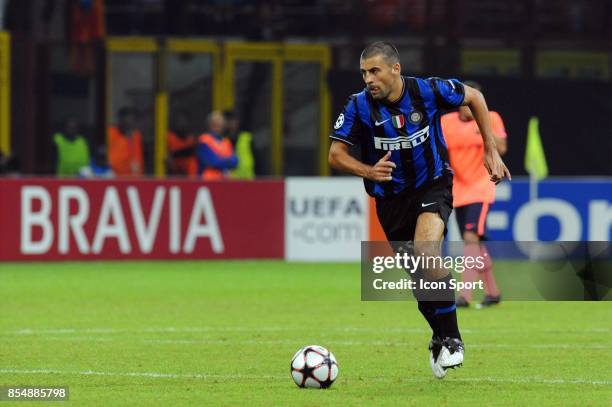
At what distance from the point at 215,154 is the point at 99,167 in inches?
114

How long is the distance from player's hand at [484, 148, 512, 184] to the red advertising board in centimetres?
1109

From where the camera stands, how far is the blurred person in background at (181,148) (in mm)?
25266

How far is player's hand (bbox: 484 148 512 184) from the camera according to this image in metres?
9.68

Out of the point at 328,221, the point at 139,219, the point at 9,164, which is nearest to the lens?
the point at 139,219

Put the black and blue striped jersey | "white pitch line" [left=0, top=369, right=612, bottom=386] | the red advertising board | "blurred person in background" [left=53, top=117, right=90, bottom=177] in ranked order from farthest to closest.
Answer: "blurred person in background" [left=53, top=117, right=90, bottom=177] < the red advertising board < the black and blue striped jersey < "white pitch line" [left=0, top=369, right=612, bottom=386]

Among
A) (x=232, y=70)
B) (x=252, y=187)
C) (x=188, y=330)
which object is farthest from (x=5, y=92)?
(x=188, y=330)

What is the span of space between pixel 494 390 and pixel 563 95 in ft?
59.1

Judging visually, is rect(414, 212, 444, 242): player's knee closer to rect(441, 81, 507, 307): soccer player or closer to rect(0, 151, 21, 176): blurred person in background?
rect(441, 81, 507, 307): soccer player

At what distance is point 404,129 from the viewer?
9828 mm

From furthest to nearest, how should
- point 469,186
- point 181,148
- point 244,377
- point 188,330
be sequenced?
point 181,148 < point 469,186 < point 188,330 < point 244,377

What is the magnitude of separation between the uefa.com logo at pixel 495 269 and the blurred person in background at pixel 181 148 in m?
A: 5.63

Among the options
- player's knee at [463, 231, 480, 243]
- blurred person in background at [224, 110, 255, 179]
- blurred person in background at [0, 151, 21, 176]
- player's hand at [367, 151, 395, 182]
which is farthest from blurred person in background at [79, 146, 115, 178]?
player's hand at [367, 151, 395, 182]

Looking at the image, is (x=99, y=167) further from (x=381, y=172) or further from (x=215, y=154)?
A: (x=381, y=172)

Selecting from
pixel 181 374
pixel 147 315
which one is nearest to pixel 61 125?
pixel 147 315
